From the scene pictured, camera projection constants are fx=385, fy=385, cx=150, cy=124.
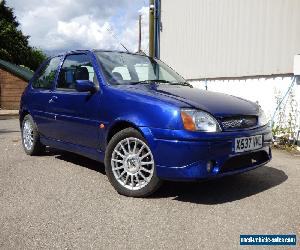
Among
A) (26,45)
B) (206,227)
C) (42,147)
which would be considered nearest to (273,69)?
(42,147)

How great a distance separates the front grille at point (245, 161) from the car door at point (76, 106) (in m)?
1.53

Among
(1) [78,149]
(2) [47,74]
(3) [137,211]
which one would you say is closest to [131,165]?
(3) [137,211]

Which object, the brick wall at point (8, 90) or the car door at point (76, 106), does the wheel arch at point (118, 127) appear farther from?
the brick wall at point (8, 90)

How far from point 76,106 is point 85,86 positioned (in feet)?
1.41

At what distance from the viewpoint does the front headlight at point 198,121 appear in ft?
11.8

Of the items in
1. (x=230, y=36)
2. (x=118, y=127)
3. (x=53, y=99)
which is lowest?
(x=118, y=127)

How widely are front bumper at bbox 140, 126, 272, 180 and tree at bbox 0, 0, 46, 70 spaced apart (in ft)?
95.3

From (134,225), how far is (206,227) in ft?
1.99

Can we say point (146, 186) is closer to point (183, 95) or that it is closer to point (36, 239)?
point (183, 95)

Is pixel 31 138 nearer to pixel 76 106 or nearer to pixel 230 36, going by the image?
pixel 76 106

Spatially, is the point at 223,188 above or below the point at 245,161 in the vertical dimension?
below

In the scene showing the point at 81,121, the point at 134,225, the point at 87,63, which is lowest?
the point at 134,225

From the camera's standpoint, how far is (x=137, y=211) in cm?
360

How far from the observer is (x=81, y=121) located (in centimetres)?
468
